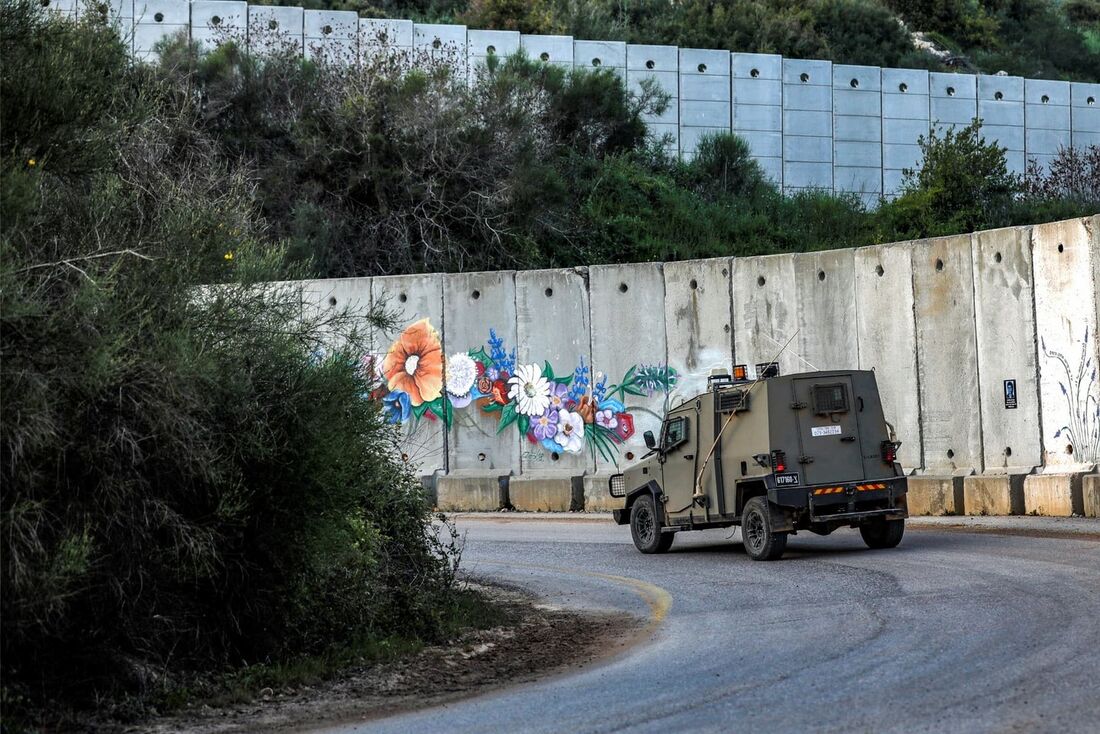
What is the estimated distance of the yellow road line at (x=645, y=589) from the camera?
12883 millimetres

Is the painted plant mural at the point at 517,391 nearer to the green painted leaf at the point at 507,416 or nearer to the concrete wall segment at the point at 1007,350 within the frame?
the green painted leaf at the point at 507,416

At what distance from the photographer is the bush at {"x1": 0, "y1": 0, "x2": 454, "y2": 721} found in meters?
8.20

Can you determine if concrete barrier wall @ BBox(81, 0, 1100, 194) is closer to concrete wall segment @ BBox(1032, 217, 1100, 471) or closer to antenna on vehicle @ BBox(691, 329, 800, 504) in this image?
concrete wall segment @ BBox(1032, 217, 1100, 471)

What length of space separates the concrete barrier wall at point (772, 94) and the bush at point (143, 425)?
27.9 metres

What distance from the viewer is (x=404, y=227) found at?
3606cm

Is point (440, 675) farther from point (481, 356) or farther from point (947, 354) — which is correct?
point (481, 356)

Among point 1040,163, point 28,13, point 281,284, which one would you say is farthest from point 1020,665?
point 1040,163

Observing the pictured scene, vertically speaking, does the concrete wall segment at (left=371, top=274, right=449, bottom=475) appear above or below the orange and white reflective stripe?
above

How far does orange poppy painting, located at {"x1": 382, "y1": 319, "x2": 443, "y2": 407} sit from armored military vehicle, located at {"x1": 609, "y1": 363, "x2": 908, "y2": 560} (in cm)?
1259

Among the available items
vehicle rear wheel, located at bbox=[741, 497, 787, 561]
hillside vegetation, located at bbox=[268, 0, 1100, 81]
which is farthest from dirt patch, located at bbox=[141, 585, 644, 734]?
hillside vegetation, located at bbox=[268, 0, 1100, 81]

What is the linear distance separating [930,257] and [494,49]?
19189 millimetres

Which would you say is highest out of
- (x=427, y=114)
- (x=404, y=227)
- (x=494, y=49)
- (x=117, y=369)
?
(x=494, y=49)

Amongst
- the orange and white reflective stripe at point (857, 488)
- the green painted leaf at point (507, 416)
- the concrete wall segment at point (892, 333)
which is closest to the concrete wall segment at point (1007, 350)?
the concrete wall segment at point (892, 333)

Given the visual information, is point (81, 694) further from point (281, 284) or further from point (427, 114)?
point (427, 114)
